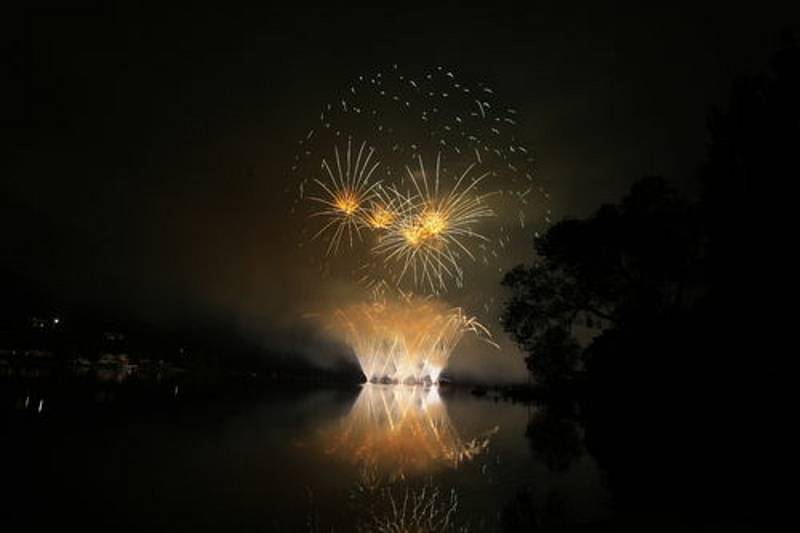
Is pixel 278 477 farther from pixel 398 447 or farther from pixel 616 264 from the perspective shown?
pixel 616 264

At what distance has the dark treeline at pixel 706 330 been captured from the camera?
1848cm

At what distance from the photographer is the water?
1454 cm

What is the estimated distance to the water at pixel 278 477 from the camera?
47.7ft

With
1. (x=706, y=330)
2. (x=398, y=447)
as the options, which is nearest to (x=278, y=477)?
(x=398, y=447)

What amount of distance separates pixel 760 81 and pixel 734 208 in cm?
579

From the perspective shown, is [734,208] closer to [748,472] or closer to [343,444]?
[748,472]

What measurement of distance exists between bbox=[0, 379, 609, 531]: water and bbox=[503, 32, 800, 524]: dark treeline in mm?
2552

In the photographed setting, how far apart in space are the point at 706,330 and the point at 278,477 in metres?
20.1

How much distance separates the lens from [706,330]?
87.8 ft

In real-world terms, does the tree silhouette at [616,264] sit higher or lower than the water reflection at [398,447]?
higher

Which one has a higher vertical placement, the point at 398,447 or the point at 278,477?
the point at 398,447

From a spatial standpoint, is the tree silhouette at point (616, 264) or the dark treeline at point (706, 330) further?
the tree silhouette at point (616, 264)

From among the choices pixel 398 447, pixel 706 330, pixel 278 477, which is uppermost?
pixel 706 330

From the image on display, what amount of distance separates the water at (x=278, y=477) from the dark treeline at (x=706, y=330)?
2.55 meters
